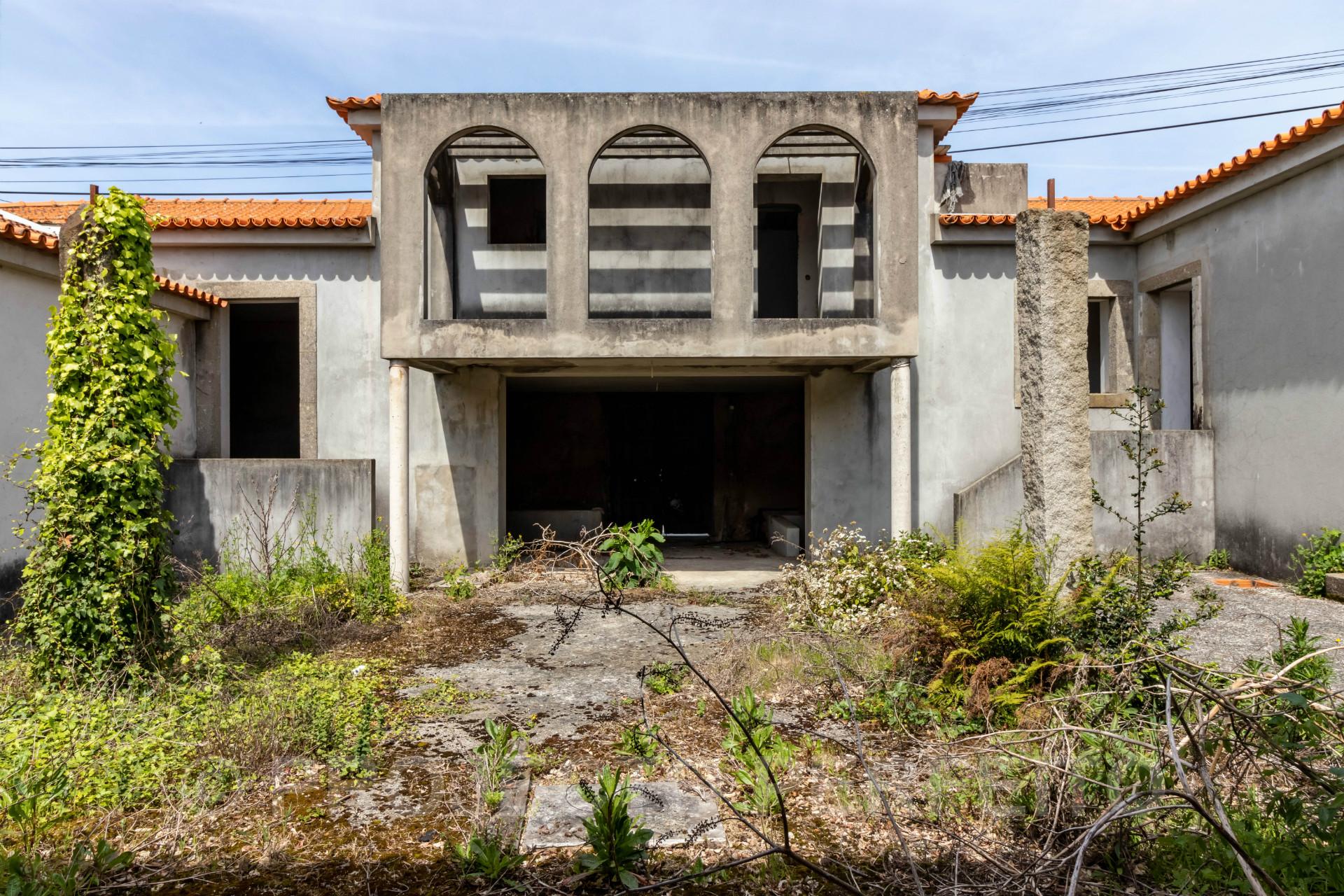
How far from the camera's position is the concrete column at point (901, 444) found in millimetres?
10234

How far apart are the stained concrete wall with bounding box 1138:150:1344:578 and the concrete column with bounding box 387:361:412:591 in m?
10.7

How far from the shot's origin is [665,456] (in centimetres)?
1758

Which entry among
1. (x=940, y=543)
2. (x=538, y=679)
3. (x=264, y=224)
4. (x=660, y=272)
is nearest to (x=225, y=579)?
(x=538, y=679)

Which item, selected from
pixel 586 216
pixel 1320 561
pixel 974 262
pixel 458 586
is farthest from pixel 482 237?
pixel 1320 561

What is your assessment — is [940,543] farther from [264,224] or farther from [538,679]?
[264,224]

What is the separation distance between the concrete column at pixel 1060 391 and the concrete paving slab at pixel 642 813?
314 cm

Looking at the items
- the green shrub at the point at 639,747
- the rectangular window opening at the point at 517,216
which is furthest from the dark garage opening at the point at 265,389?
the green shrub at the point at 639,747

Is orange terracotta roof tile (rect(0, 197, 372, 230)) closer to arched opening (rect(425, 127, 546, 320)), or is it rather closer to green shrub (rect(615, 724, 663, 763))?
arched opening (rect(425, 127, 546, 320))

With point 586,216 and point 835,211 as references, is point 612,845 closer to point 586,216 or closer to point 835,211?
point 586,216

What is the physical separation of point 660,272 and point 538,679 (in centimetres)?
741

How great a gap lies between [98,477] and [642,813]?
4439mm

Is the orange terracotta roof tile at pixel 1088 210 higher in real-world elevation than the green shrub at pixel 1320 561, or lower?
higher

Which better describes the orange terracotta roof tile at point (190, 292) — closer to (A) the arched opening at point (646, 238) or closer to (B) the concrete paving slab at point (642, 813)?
(A) the arched opening at point (646, 238)

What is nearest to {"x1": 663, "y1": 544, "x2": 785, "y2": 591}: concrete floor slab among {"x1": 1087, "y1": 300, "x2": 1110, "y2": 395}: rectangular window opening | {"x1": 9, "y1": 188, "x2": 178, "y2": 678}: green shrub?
{"x1": 9, "y1": 188, "x2": 178, "y2": 678}: green shrub
